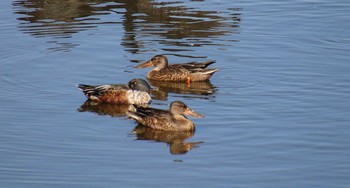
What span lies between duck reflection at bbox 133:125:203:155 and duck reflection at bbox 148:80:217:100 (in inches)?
74.5

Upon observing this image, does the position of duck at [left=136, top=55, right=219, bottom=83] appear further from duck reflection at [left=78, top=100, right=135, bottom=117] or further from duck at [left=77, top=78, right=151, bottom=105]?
duck reflection at [left=78, top=100, right=135, bottom=117]

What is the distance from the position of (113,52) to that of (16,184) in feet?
23.2

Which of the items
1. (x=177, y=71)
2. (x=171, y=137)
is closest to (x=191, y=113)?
(x=171, y=137)

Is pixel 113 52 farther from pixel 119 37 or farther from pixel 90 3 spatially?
pixel 90 3

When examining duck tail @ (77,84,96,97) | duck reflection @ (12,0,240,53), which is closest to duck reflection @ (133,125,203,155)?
duck tail @ (77,84,96,97)

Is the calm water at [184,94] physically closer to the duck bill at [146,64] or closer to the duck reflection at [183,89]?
the duck reflection at [183,89]

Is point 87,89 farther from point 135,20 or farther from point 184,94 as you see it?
point 135,20

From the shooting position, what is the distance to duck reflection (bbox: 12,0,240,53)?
63.1 feet

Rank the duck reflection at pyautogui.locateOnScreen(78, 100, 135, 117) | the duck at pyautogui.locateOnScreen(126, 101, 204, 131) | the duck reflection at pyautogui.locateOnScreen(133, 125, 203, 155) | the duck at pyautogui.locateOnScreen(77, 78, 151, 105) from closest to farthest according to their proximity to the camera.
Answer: the duck reflection at pyautogui.locateOnScreen(133, 125, 203, 155) < the duck at pyautogui.locateOnScreen(126, 101, 204, 131) < the duck reflection at pyautogui.locateOnScreen(78, 100, 135, 117) < the duck at pyautogui.locateOnScreen(77, 78, 151, 105)

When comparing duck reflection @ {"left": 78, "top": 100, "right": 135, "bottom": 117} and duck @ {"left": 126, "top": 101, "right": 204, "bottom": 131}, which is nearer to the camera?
duck @ {"left": 126, "top": 101, "right": 204, "bottom": 131}

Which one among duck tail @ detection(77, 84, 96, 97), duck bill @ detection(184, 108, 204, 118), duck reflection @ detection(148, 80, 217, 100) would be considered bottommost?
duck reflection @ detection(148, 80, 217, 100)

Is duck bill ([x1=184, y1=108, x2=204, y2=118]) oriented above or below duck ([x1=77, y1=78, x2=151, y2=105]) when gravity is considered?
above

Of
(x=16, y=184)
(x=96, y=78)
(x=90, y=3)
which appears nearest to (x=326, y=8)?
(x=90, y=3)

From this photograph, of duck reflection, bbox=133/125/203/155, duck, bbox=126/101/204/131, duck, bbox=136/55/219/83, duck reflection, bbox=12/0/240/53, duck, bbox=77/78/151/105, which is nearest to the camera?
duck reflection, bbox=133/125/203/155
